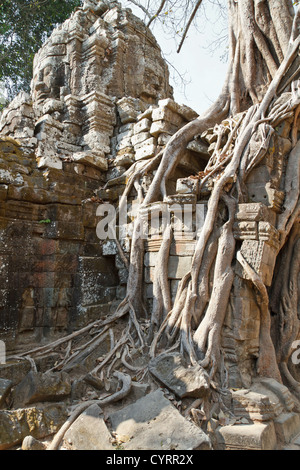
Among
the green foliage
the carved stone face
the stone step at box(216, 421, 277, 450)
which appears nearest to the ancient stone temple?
the stone step at box(216, 421, 277, 450)

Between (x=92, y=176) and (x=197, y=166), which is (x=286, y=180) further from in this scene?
(x=92, y=176)

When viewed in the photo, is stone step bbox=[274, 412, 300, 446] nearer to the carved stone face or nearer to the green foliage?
the carved stone face

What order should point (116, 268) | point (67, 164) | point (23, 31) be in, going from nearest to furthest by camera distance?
point (116, 268) → point (67, 164) → point (23, 31)

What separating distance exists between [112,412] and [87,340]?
1.21 meters

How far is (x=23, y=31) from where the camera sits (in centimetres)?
1159

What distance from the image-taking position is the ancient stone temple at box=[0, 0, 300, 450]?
2893 mm

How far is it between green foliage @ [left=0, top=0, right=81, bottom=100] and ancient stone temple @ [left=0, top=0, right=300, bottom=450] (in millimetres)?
6289

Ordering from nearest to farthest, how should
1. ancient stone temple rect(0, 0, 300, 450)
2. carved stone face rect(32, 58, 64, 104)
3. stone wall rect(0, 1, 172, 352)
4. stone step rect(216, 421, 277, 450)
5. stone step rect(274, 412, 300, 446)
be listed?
stone step rect(216, 421, 277, 450) → ancient stone temple rect(0, 0, 300, 450) → stone step rect(274, 412, 300, 446) → stone wall rect(0, 1, 172, 352) → carved stone face rect(32, 58, 64, 104)

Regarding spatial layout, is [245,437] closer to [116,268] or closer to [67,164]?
[116,268]

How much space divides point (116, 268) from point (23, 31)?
33.5ft

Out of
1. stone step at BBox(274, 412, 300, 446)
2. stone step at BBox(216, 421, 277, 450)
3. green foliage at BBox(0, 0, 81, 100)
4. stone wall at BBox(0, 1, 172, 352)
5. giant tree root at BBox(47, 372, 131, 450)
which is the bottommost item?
stone step at BBox(274, 412, 300, 446)

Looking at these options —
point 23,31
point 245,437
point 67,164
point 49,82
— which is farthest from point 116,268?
point 23,31
